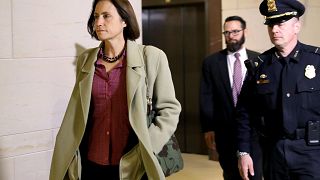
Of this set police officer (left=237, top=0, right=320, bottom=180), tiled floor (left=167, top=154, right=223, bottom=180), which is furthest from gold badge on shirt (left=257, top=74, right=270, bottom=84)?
tiled floor (left=167, top=154, right=223, bottom=180)

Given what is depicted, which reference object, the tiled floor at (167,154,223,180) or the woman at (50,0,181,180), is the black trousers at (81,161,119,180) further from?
the tiled floor at (167,154,223,180)

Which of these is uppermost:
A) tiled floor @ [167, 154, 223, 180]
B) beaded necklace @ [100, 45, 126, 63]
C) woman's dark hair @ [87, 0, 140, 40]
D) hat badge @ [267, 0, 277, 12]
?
hat badge @ [267, 0, 277, 12]

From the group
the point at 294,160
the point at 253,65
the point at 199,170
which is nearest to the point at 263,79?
the point at 253,65

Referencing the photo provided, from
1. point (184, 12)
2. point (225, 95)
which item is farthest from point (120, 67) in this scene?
point (184, 12)

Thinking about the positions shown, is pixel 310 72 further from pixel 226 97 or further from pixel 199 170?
pixel 199 170

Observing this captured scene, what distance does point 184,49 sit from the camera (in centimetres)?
649

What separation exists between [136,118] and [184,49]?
443cm

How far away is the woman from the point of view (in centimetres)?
217

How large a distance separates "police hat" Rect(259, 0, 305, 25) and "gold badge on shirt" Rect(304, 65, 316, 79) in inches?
12.4

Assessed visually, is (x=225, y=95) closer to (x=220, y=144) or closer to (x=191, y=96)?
(x=220, y=144)

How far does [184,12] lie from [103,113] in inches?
173

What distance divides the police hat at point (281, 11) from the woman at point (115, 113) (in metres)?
0.87

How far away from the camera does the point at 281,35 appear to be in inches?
106

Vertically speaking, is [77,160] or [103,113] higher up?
[103,113]
